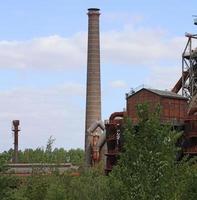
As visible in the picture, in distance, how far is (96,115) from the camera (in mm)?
62188

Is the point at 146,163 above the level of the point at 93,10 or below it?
below

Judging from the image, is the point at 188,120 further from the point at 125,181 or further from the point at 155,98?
the point at 125,181

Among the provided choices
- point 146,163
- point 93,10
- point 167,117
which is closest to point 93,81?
point 93,10

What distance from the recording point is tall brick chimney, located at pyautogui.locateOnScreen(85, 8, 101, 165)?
61812mm

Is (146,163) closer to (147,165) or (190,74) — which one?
(147,165)

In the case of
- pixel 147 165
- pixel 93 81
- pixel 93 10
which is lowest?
pixel 147 165

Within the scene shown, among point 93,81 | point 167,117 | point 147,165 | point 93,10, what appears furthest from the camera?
point 93,10

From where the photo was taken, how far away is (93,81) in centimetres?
6238

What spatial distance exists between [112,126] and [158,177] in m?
→ 37.4

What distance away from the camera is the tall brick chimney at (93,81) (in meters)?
61.8

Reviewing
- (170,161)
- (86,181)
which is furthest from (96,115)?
(170,161)

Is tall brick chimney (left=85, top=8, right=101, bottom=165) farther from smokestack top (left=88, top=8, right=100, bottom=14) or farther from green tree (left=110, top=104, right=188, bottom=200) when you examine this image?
green tree (left=110, top=104, right=188, bottom=200)

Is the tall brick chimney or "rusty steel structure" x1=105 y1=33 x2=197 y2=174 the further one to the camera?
the tall brick chimney

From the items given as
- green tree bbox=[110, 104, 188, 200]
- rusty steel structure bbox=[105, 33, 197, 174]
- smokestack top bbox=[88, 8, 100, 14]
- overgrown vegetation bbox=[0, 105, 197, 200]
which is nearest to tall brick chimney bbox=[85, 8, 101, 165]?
smokestack top bbox=[88, 8, 100, 14]
